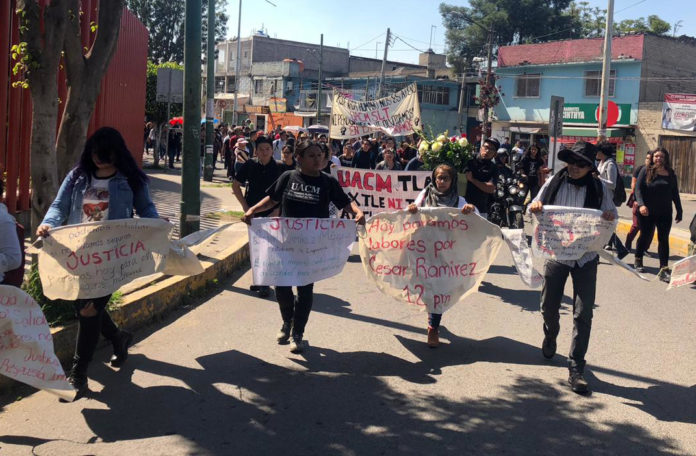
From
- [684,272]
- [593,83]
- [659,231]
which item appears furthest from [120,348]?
[593,83]

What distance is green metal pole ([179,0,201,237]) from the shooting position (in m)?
9.28

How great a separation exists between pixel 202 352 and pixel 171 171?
21.7m

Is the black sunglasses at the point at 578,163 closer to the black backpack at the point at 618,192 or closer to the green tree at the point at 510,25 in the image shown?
the black backpack at the point at 618,192

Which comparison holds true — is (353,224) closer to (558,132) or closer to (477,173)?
(477,173)

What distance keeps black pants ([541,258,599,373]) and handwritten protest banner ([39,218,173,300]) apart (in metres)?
3.06

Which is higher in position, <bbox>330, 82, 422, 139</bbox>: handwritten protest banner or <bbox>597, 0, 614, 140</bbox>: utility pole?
<bbox>597, 0, 614, 140</bbox>: utility pole

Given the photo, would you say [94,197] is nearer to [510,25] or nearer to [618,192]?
[618,192]

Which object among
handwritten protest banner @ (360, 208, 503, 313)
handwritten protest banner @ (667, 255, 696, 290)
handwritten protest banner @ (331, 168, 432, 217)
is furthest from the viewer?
handwritten protest banner @ (331, 168, 432, 217)

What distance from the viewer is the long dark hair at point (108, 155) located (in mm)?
5117

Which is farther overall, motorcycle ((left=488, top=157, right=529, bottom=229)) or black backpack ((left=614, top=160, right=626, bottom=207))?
motorcycle ((left=488, top=157, right=529, bottom=229))

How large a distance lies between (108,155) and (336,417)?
2276 mm

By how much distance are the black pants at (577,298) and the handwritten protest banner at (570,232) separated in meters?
0.11

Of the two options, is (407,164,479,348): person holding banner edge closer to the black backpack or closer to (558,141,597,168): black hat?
(558,141,597,168): black hat

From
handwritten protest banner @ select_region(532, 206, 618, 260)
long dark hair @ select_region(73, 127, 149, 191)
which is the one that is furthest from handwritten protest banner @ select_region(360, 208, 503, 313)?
long dark hair @ select_region(73, 127, 149, 191)
